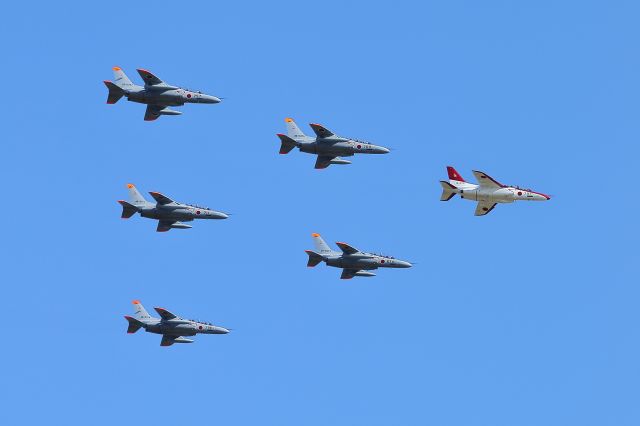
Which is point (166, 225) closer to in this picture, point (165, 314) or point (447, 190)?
point (165, 314)

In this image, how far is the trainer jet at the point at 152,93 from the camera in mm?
157250

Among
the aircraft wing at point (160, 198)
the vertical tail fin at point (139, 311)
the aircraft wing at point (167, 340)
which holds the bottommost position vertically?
the aircraft wing at point (167, 340)

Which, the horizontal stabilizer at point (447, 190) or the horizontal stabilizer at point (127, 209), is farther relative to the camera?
the horizontal stabilizer at point (127, 209)

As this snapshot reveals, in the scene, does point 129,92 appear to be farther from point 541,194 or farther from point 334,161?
point 541,194

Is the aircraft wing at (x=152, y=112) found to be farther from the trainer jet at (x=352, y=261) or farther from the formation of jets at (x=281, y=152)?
the trainer jet at (x=352, y=261)

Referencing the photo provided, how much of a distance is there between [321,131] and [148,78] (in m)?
17.0

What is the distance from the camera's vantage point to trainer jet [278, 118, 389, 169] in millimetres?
156875

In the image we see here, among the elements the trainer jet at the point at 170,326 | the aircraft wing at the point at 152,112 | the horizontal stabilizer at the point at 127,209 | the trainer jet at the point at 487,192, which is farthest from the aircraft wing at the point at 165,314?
the trainer jet at the point at 487,192

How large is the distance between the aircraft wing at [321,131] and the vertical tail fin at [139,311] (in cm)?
2527

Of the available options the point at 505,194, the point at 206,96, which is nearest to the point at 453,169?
the point at 505,194

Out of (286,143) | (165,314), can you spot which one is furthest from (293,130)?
(165,314)

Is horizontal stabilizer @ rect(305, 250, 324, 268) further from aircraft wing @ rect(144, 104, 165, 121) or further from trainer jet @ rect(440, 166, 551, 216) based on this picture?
aircraft wing @ rect(144, 104, 165, 121)

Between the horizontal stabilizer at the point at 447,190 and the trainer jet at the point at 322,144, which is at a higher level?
the trainer jet at the point at 322,144

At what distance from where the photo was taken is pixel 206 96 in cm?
15825
